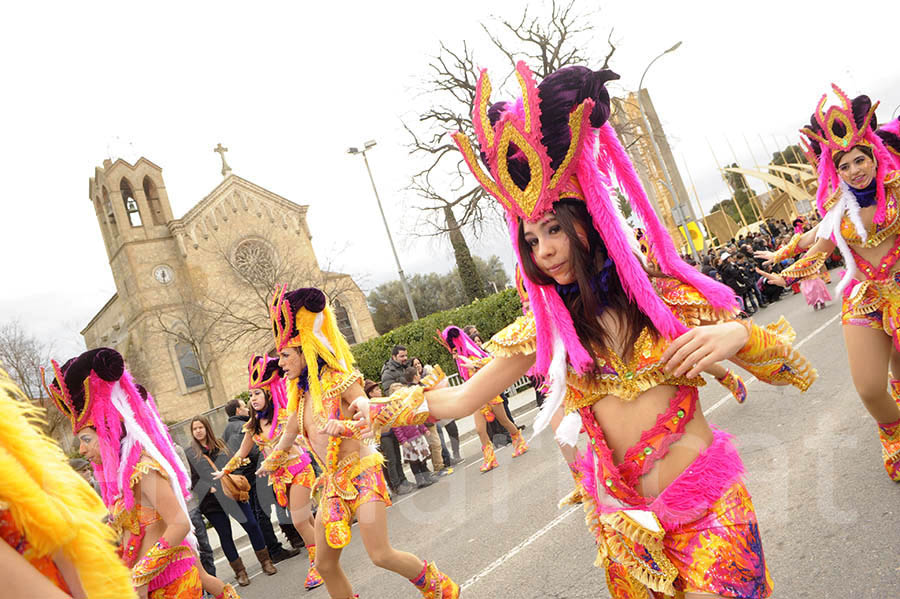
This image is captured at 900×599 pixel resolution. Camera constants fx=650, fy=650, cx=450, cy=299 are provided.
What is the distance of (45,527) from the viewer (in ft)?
4.45

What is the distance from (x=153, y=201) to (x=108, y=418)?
3407 centimetres

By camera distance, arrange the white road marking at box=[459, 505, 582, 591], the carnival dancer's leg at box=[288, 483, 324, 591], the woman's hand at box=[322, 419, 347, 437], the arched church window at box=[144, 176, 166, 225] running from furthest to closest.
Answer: the arched church window at box=[144, 176, 166, 225], the carnival dancer's leg at box=[288, 483, 324, 591], the white road marking at box=[459, 505, 582, 591], the woman's hand at box=[322, 419, 347, 437]

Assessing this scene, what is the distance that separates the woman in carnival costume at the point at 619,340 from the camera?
6.70ft

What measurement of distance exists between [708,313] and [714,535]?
0.69 m

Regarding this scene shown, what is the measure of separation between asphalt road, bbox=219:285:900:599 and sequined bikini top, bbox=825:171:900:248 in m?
1.60

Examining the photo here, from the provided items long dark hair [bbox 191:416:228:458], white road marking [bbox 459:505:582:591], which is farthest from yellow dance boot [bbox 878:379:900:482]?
long dark hair [bbox 191:416:228:458]

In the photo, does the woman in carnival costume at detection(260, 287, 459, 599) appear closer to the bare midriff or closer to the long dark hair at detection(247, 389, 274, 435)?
the long dark hair at detection(247, 389, 274, 435)

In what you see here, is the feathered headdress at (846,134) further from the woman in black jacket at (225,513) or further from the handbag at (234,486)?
the woman in black jacket at (225,513)

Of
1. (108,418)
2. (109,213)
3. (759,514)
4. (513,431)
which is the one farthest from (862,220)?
(109,213)

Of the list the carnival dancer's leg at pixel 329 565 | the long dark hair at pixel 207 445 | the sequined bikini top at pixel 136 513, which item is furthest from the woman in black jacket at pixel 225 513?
the sequined bikini top at pixel 136 513

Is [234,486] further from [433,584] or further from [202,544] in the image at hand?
[433,584]

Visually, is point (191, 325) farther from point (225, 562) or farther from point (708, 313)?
point (708, 313)

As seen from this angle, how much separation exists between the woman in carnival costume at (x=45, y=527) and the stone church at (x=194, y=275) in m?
27.5

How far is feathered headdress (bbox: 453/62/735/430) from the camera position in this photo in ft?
7.02
